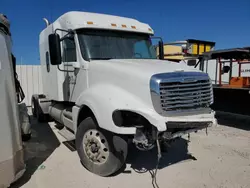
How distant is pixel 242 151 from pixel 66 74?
450cm

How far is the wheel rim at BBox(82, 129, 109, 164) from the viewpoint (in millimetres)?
4141

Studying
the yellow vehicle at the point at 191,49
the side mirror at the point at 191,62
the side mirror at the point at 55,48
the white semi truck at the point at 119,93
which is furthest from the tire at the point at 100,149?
the side mirror at the point at 191,62

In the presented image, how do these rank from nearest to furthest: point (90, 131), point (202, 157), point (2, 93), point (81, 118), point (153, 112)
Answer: point (2, 93) → point (153, 112) → point (90, 131) → point (81, 118) → point (202, 157)

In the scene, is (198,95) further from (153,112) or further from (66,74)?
(66,74)

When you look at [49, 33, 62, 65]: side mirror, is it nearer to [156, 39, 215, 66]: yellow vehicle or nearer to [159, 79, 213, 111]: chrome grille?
[159, 79, 213, 111]: chrome grille

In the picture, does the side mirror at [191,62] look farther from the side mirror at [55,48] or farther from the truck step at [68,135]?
the side mirror at [55,48]

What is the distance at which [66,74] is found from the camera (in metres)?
5.95

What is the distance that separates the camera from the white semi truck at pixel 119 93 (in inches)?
148

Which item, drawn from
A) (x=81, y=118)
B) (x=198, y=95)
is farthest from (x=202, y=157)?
(x=81, y=118)

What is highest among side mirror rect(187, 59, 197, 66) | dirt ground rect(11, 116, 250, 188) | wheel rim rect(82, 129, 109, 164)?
side mirror rect(187, 59, 197, 66)

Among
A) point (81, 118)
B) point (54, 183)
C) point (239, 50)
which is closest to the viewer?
point (54, 183)

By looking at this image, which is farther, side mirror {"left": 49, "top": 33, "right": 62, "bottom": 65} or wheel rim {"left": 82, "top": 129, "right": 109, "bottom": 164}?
side mirror {"left": 49, "top": 33, "right": 62, "bottom": 65}

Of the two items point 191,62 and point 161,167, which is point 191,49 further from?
point 161,167

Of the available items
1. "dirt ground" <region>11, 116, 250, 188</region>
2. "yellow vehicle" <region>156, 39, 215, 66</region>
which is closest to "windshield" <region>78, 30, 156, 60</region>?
"dirt ground" <region>11, 116, 250, 188</region>
